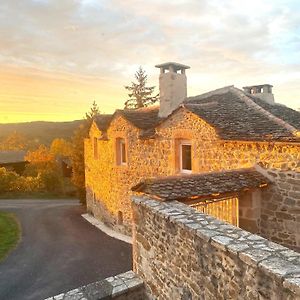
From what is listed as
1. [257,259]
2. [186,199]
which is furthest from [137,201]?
[257,259]

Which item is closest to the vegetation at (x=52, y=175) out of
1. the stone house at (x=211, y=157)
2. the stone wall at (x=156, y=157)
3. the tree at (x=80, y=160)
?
the tree at (x=80, y=160)

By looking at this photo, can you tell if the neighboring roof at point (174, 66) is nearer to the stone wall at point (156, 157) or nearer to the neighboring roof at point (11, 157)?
the stone wall at point (156, 157)

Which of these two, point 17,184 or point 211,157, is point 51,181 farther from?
point 211,157

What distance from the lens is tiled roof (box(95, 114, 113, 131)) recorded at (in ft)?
60.6

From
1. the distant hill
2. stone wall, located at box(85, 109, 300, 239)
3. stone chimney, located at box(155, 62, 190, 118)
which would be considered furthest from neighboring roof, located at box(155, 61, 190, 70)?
the distant hill

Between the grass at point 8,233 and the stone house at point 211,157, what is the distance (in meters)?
5.02

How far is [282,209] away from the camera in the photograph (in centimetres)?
872

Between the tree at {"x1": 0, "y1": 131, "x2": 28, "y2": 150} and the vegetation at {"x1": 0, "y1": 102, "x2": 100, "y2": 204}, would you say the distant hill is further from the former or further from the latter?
the vegetation at {"x1": 0, "y1": 102, "x2": 100, "y2": 204}

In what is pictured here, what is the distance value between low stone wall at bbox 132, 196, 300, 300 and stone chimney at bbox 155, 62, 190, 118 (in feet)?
30.2

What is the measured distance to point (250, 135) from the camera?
9438mm

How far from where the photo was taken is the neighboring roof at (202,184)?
6.59 metres

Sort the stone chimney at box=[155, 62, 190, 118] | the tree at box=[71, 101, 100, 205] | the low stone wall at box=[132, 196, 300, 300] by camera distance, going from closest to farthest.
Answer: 1. the low stone wall at box=[132, 196, 300, 300]
2. the stone chimney at box=[155, 62, 190, 118]
3. the tree at box=[71, 101, 100, 205]

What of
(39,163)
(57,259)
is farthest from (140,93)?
(57,259)

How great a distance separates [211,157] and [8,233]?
12606mm
